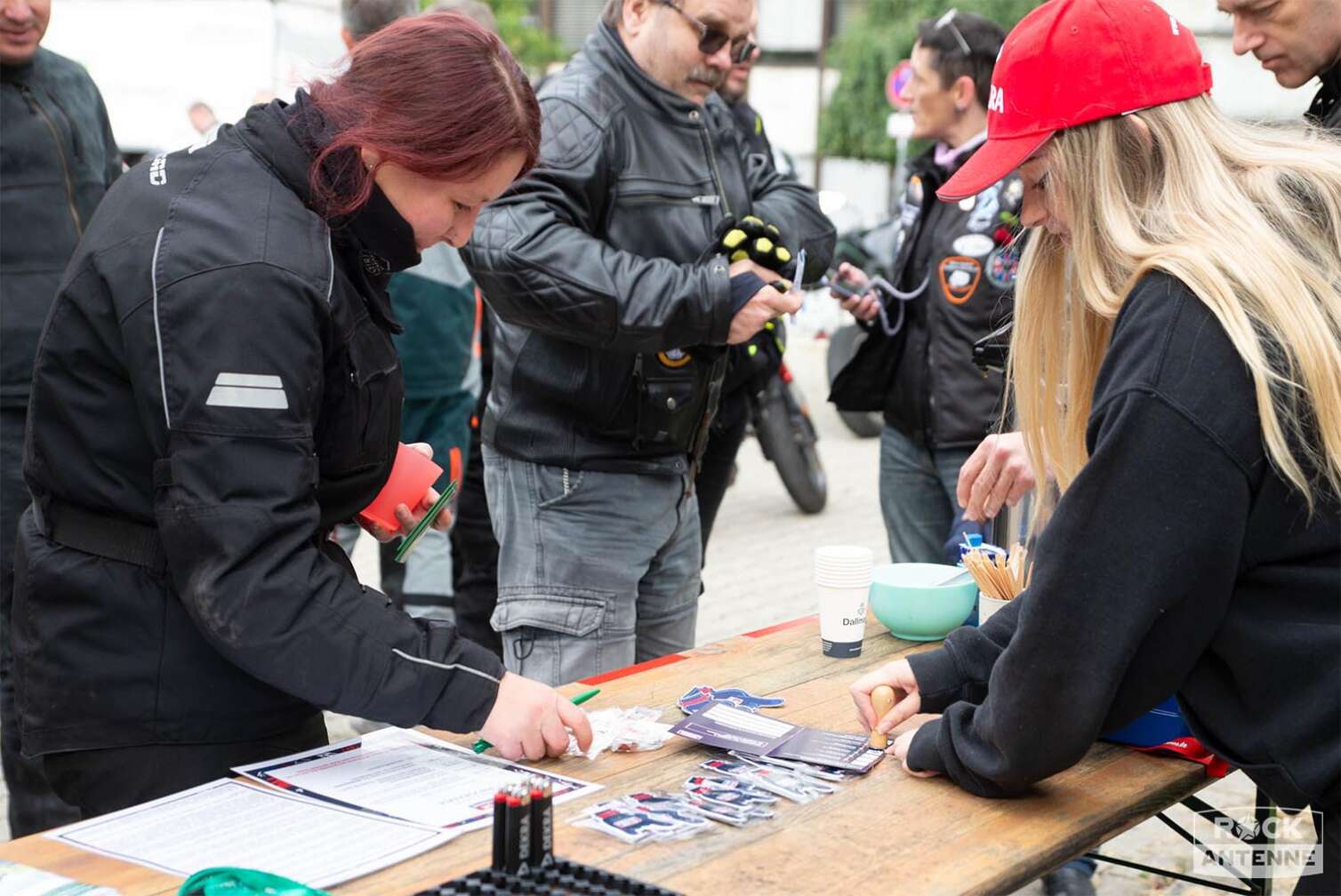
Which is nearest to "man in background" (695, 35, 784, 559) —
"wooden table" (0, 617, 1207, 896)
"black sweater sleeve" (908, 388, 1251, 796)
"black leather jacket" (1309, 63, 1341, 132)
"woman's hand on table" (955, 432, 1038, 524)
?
"woman's hand on table" (955, 432, 1038, 524)

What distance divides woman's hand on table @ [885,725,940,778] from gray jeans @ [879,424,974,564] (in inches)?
79.9

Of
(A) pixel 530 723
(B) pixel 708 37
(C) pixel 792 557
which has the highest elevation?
(B) pixel 708 37

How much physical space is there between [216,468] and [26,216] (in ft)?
6.74

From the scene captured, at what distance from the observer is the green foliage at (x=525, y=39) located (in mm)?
23391

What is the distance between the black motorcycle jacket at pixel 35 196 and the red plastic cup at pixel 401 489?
5.12 feet

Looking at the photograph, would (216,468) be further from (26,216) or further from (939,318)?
(939,318)

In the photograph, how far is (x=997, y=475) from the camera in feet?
8.43

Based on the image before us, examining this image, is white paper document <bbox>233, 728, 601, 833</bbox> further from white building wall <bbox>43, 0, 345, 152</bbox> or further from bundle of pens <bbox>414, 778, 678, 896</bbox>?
white building wall <bbox>43, 0, 345, 152</bbox>

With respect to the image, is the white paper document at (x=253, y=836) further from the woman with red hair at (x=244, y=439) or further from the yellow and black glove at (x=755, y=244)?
the yellow and black glove at (x=755, y=244)

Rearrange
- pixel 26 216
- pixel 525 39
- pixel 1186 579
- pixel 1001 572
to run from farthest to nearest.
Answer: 1. pixel 525 39
2. pixel 26 216
3. pixel 1001 572
4. pixel 1186 579

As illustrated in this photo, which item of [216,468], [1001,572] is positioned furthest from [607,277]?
[216,468]

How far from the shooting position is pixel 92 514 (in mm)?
1918

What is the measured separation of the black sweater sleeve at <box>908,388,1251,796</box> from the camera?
5.08 feet

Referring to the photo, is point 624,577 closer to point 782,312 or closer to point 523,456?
point 523,456
